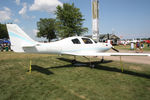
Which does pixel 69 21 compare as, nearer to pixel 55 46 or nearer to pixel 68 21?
pixel 68 21

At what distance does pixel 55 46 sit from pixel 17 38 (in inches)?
95.1

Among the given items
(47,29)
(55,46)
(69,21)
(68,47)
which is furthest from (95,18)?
(47,29)

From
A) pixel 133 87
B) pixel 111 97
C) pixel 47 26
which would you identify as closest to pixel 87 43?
pixel 133 87

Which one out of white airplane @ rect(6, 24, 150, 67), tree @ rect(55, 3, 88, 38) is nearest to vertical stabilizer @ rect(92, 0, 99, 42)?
white airplane @ rect(6, 24, 150, 67)

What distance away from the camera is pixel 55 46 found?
7.96 meters

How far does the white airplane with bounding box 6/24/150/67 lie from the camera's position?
22.0 feet

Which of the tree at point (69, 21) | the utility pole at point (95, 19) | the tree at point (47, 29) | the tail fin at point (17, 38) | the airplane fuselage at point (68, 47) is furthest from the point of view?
the tree at point (47, 29)

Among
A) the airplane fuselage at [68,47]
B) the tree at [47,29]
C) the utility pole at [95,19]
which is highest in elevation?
the tree at [47,29]

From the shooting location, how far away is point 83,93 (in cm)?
442

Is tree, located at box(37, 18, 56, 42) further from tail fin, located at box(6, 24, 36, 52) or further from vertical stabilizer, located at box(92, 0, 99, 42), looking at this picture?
tail fin, located at box(6, 24, 36, 52)

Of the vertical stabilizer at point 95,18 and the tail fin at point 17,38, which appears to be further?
the vertical stabilizer at point 95,18

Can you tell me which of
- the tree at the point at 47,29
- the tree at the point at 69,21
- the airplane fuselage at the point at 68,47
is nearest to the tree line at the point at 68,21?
the tree at the point at 69,21

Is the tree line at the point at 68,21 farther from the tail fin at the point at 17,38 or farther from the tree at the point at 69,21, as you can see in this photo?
the tail fin at the point at 17,38

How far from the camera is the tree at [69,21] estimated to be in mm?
36938
